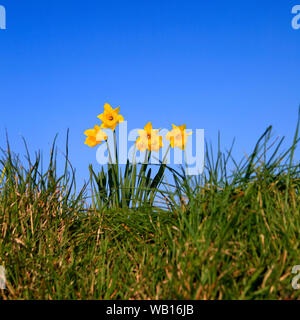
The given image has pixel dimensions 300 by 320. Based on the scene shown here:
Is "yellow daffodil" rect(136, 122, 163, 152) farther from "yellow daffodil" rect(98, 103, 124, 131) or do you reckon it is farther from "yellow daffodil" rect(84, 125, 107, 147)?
"yellow daffodil" rect(84, 125, 107, 147)

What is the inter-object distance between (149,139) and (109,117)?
1.43 ft

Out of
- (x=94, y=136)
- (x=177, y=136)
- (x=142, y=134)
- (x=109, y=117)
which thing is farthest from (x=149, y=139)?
(x=94, y=136)

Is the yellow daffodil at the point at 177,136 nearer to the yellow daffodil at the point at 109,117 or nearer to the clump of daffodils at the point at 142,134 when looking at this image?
the clump of daffodils at the point at 142,134

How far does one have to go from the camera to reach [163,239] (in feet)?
7.91

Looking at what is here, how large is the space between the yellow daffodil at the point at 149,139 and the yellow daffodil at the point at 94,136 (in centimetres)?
35

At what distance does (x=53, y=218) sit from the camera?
2842 millimetres

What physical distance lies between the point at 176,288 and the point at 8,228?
1.34m

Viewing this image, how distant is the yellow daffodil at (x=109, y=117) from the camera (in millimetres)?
3586

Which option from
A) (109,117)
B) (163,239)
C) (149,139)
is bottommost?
(163,239)

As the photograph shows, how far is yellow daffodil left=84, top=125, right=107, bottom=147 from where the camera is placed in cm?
365

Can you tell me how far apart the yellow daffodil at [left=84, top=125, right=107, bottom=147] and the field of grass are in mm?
618

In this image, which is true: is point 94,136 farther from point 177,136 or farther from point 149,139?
point 177,136
